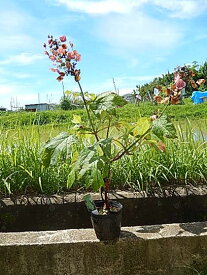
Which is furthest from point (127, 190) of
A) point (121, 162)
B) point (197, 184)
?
point (197, 184)

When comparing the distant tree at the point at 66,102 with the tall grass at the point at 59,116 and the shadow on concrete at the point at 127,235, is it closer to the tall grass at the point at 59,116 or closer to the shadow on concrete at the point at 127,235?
the tall grass at the point at 59,116

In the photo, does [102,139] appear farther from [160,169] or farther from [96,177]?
[160,169]

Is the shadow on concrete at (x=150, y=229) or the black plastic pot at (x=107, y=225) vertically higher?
the black plastic pot at (x=107, y=225)

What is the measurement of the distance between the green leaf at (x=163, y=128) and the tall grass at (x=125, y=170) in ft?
1.99

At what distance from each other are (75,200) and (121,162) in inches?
16.4

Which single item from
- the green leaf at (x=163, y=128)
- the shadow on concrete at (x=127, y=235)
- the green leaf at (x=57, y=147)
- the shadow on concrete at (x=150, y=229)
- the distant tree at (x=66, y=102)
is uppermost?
the distant tree at (x=66, y=102)

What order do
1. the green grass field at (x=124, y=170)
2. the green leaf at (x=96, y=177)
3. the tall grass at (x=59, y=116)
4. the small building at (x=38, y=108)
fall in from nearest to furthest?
the green leaf at (x=96, y=177), the green grass field at (x=124, y=170), the tall grass at (x=59, y=116), the small building at (x=38, y=108)

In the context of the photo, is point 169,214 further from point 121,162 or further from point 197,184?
point 121,162

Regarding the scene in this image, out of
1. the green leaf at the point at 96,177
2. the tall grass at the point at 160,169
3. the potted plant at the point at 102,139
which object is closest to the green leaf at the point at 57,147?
the potted plant at the point at 102,139

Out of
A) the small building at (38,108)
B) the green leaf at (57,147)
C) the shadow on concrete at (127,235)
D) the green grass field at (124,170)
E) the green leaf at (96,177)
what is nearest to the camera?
the green leaf at (96,177)

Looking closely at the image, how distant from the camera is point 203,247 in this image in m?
1.76

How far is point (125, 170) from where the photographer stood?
226cm

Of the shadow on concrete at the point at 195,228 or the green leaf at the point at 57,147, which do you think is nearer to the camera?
the green leaf at the point at 57,147

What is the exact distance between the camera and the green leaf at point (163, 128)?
1.59 meters
